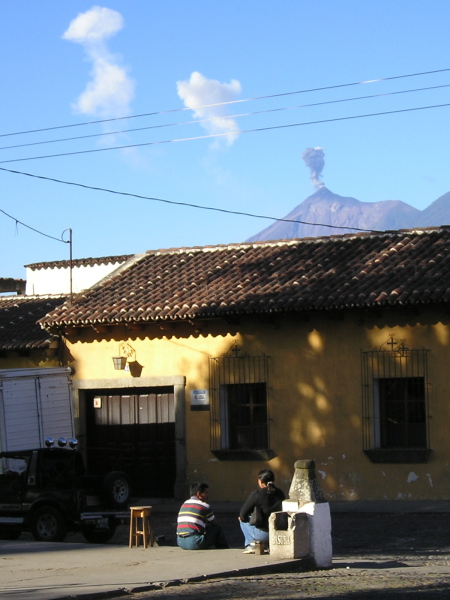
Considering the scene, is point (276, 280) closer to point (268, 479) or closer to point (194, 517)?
point (268, 479)

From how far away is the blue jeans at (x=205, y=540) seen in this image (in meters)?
14.0

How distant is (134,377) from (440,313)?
22.7ft

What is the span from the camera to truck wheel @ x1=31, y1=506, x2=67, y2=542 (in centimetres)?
1598

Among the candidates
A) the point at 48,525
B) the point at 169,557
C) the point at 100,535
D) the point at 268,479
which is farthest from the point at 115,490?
the point at 268,479

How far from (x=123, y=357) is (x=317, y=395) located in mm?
4543

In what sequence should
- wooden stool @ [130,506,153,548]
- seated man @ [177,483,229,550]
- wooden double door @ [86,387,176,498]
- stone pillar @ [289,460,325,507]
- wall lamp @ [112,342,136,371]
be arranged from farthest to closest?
wall lamp @ [112,342,136,371], wooden double door @ [86,387,176,498], wooden stool @ [130,506,153,548], seated man @ [177,483,229,550], stone pillar @ [289,460,325,507]

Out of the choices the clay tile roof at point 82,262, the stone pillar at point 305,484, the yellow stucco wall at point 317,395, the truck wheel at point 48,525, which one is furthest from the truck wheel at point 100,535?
the clay tile roof at point 82,262

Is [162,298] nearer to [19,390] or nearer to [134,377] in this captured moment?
[134,377]

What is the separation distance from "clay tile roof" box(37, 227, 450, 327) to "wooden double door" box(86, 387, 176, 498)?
6.14ft

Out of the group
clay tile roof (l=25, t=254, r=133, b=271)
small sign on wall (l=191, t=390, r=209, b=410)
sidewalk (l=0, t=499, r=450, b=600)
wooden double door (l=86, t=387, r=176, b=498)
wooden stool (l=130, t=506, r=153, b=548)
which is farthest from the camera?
clay tile roof (l=25, t=254, r=133, b=271)

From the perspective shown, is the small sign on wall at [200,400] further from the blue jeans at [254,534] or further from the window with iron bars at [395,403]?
the blue jeans at [254,534]

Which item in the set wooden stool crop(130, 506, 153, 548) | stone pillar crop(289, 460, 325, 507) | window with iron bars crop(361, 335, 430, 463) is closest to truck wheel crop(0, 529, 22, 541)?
wooden stool crop(130, 506, 153, 548)

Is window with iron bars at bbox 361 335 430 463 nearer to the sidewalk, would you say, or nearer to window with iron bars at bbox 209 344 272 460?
the sidewalk

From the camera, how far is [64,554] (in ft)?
46.1
